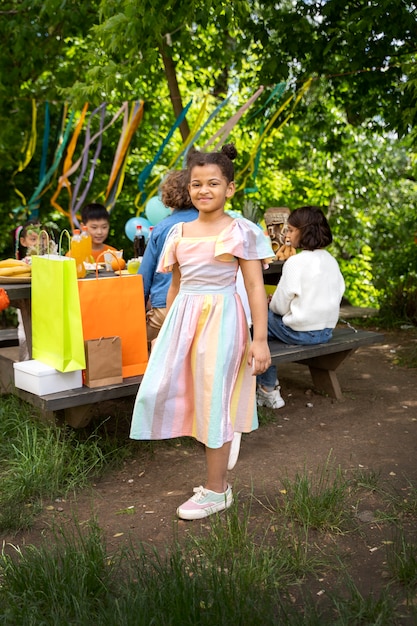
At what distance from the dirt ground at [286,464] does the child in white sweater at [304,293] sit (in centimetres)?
44

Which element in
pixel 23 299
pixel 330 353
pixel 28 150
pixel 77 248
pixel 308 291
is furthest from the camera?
pixel 28 150

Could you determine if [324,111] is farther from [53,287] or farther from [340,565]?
[340,565]

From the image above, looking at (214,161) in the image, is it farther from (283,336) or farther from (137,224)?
(137,224)

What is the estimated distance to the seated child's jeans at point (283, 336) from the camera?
16.2 ft

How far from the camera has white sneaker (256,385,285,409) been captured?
16.2ft

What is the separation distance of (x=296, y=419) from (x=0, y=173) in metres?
6.71

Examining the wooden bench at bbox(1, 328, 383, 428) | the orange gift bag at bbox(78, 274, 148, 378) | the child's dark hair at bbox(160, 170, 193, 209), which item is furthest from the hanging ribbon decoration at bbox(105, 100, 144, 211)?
the orange gift bag at bbox(78, 274, 148, 378)

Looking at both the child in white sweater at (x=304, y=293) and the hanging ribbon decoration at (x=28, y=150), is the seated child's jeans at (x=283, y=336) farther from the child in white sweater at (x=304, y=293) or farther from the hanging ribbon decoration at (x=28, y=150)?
the hanging ribbon decoration at (x=28, y=150)

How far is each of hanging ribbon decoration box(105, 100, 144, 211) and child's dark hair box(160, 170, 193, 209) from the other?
3.25 m

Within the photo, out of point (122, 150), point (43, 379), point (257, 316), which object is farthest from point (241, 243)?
point (122, 150)

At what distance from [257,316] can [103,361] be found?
3.48ft

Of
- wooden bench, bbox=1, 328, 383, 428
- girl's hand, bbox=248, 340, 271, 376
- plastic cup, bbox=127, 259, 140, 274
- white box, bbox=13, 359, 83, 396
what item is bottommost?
wooden bench, bbox=1, 328, 383, 428

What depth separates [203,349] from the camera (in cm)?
321

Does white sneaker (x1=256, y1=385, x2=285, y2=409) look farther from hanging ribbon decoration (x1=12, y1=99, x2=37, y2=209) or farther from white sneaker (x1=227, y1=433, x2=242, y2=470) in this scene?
hanging ribbon decoration (x1=12, y1=99, x2=37, y2=209)
